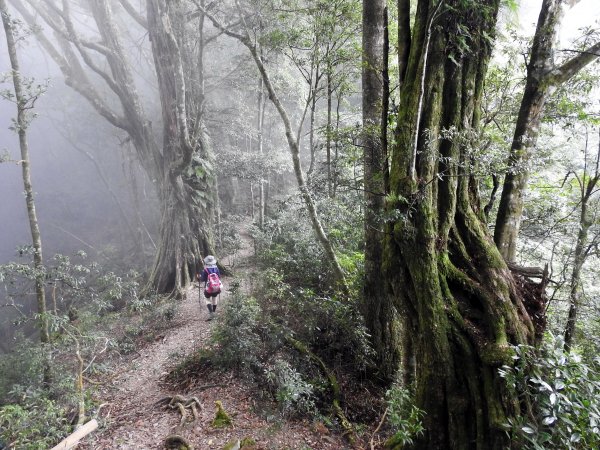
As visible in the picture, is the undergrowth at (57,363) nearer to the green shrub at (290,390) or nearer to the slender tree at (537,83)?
the green shrub at (290,390)

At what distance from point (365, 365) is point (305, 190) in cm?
305

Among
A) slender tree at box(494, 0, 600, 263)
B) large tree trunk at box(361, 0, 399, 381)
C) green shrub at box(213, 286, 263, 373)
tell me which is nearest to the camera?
slender tree at box(494, 0, 600, 263)

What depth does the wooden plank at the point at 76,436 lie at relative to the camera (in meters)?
3.85

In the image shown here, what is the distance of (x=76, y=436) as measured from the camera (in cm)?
406

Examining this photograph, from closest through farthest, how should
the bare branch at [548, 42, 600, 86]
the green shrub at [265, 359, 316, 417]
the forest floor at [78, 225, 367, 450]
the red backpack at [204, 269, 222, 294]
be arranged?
the bare branch at [548, 42, 600, 86] → the forest floor at [78, 225, 367, 450] → the green shrub at [265, 359, 316, 417] → the red backpack at [204, 269, 222, 294]

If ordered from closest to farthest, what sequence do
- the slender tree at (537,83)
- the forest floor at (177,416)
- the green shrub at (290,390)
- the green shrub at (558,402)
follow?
the green shrub at (558,402)
the slender tree at (537,83)
the forest floor at (177,416)
the green shrub at (290,390)

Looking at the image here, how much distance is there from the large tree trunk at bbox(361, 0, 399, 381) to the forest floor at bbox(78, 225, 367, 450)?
1.54m

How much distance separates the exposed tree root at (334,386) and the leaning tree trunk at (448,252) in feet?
5.44

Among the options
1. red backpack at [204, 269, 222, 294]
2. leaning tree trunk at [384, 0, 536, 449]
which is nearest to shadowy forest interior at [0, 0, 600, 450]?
leaning tree trunk at [384, 0, 536, 449]

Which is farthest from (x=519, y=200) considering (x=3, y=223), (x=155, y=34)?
(x=3, y=223)

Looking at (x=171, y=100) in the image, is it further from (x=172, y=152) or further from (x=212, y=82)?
(x=212, y=82)

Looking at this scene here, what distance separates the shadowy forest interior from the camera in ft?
10.2

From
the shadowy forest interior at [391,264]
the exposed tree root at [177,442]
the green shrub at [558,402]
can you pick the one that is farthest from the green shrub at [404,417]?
the exposed tree root at [177,442]

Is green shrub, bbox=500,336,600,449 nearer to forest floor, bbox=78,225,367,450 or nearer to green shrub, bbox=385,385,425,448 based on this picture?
green shrub, bbox=385,385,425,448
